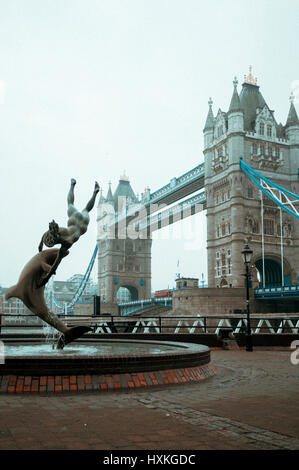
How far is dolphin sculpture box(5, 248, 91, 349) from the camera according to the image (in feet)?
25.7

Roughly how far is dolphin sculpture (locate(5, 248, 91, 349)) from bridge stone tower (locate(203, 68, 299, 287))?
1500 inches

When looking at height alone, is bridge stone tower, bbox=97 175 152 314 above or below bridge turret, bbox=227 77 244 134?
below

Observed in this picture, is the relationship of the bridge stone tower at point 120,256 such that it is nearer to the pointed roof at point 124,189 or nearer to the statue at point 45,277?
the pointed roof at point 124,189

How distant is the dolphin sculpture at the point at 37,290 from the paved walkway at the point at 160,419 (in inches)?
90.0

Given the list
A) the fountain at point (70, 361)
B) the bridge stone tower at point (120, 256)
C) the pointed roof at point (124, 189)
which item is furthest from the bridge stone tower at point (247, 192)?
the pointed roof at point (124, 189)

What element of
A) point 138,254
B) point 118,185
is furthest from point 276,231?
point 118,185

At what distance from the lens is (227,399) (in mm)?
5566

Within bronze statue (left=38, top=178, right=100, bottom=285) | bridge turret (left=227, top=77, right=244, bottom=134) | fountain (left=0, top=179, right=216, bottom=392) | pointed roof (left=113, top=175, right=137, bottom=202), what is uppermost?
pointed roof (left=113, top=175, right=137, bottom=202)

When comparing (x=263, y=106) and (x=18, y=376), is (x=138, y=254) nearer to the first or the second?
(x=263, y=106)

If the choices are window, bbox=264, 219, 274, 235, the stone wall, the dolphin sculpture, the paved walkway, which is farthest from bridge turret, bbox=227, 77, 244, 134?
the paved walkway

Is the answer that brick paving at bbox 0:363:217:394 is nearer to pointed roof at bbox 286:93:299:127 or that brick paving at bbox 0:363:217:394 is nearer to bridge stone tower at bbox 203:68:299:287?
bridge stone tower at bbox 203:68:299:287

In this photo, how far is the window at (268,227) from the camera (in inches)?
1914

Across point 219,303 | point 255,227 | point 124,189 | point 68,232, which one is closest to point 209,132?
point 255,227
